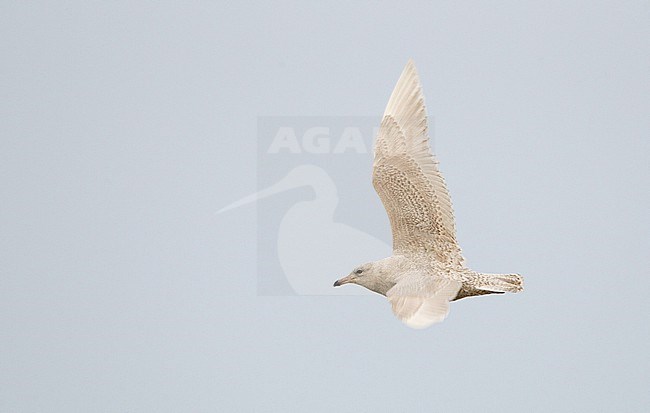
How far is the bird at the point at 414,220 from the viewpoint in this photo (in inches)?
510

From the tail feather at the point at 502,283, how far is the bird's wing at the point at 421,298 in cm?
28

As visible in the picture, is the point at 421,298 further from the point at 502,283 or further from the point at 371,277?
the point at 502,283

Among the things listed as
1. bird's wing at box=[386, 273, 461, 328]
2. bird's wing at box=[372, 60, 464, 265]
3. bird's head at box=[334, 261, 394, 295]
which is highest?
bird's wing at box=[372, 60, 464, 265]

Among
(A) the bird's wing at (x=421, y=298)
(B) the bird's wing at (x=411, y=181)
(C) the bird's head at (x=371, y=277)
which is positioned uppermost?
(B) the bird's wing at (x=411, y=181)

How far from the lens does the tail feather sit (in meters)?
12.9

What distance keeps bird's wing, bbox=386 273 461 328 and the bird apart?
0.01 meters

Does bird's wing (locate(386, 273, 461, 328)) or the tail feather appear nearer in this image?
bird's wing (locate(386, 273, 461, 328))

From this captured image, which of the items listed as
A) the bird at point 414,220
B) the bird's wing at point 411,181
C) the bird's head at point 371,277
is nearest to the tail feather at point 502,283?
the bird at point 414,220

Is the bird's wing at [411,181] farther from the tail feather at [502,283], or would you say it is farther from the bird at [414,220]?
the tail feather at [502,283]

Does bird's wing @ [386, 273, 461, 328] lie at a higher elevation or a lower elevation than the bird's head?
lower

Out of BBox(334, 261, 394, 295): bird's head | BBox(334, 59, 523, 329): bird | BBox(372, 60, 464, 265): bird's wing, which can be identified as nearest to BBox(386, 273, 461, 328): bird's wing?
BBox(334, 59, 523, 329): bird

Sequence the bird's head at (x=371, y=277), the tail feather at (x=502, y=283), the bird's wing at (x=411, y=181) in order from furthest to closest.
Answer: the bird's wing at (x=411, y=181) < the bird's head at (x=371, y=277) < the tail feather at (x=502, y=283)

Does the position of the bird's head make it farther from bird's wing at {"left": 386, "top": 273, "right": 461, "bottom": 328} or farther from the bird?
bird's wing at {"left": 386, "top": 273, "right": 461, "bottom": 328}

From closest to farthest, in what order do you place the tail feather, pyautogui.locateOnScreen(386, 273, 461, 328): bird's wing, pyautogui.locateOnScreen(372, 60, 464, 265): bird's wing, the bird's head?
pyautogui.locateOnScreen(386, 273, 461, 328): bird's wing
the tail feather
the bird's head
pyautogui.locateOnScreen(372, 60, 464, 265): bird's wing
